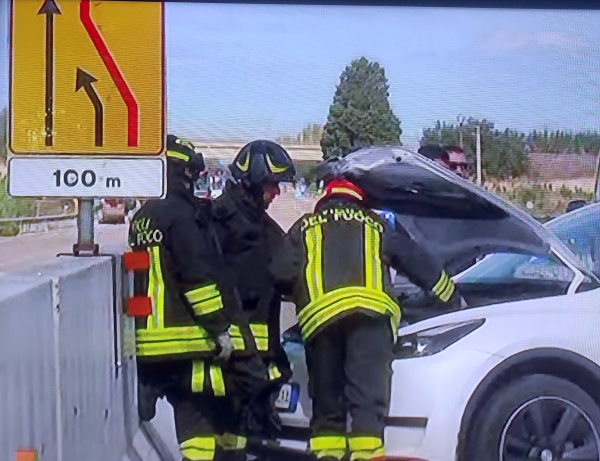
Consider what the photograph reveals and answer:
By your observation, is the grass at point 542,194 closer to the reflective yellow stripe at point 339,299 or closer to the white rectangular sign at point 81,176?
the reflective yellow stripe at point 339,299

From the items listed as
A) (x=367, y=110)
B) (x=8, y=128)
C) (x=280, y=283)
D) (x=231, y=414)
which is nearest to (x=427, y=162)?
(x=367, y=110)

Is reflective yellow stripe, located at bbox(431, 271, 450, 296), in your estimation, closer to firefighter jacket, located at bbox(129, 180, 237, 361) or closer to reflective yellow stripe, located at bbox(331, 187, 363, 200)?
reflective yellow stripe, located at bbox(331, 187, 363, 200)

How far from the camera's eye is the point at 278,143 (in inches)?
135

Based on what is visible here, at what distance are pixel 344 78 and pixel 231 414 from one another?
1079mm

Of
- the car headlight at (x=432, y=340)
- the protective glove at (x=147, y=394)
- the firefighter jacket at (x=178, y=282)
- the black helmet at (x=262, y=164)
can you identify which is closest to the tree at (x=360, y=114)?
the black helmet at (x=262, y=164)

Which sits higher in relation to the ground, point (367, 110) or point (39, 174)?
point (367, 110)

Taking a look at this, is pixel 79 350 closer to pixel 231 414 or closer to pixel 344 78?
pixel 231 414

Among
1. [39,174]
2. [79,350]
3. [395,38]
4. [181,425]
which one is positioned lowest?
[181,425]

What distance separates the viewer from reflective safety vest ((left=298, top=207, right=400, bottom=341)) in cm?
355

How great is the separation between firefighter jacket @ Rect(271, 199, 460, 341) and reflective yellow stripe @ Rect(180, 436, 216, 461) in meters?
0.43

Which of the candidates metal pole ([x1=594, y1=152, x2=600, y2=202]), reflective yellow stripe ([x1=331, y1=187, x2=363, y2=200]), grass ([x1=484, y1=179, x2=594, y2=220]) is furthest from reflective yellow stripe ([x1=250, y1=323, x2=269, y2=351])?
metal pole ([x1=594, y1=152, x2=600, y2=202])

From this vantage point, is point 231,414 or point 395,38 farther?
point 231,414

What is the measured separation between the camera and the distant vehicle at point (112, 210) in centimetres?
342

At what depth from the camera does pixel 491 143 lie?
11.3 ft
